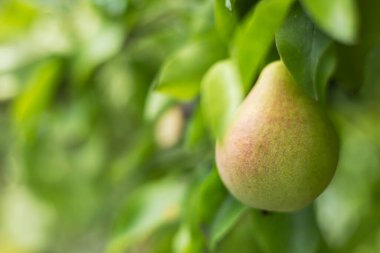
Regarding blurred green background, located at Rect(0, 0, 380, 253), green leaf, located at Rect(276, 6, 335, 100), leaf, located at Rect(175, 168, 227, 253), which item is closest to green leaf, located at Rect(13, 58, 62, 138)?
blurred green background, located at Rect(0, 0, 380, 253)

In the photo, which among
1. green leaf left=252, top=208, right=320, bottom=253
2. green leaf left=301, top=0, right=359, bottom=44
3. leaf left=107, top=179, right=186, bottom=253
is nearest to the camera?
green leaf left=301, top=0, right=359, bottom=44

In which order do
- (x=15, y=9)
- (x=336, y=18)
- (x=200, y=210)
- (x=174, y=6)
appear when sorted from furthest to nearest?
(x=15, y=9)
(x=174, y=6)
(x=200, y=210)
(x=336, y=18)

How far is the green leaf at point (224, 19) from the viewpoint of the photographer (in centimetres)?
61

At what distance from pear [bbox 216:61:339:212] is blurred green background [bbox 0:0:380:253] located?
0.05ft

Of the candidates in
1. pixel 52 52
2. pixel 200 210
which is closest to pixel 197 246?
pixel 200 210

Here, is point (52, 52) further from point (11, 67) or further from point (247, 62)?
point (247, 62)

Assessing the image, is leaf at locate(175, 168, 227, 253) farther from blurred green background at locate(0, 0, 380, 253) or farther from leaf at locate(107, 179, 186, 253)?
leaf at locate(107, 179, 186, 253)

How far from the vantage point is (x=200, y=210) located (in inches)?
26.8

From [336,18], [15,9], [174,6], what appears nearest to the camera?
[336,18]

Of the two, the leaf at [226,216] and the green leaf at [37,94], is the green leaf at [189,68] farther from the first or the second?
the green leaf at [37,94]

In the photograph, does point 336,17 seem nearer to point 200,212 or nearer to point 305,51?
point 305,51

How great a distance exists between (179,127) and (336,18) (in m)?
0.60

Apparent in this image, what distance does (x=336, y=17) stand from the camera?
49 cm

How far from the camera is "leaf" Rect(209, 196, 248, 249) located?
25.4 inches
